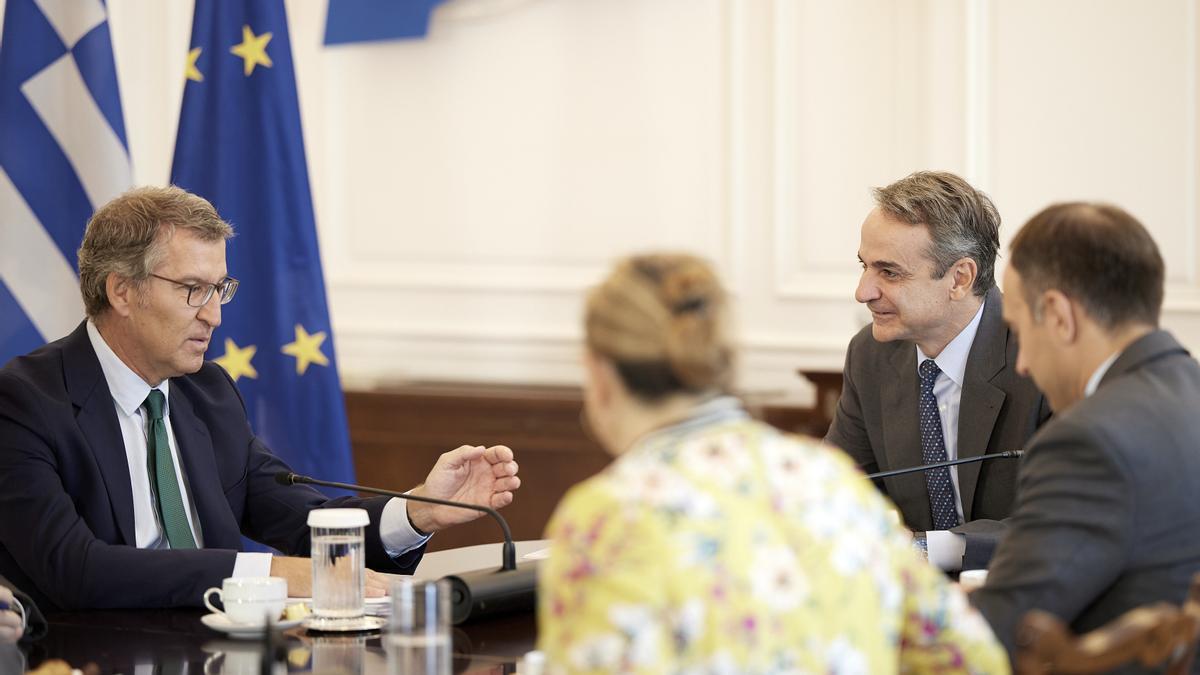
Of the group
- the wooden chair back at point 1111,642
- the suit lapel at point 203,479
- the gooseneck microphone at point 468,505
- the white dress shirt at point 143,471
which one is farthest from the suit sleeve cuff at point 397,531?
the wooden chair back at point 1111,642

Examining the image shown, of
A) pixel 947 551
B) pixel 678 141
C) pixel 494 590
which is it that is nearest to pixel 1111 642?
pixel 494 590

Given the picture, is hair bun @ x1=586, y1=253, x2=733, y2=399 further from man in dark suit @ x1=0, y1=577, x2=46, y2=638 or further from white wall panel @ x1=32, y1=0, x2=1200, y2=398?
white wall panel @ x1=32, y1=0, x2=1200, y2=398

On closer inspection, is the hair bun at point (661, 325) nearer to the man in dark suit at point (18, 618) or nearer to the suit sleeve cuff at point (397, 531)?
the man in dark suit at point (18, 618)

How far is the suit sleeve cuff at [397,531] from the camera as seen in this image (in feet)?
9.07

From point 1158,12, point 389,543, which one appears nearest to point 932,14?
point 1158,12

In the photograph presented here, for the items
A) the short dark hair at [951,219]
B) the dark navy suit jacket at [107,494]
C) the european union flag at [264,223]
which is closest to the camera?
the dark navy suit jacket at [107,494]

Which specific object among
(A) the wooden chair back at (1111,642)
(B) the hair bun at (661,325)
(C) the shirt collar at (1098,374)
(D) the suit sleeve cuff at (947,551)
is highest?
(B) the hair bun at (661,325)

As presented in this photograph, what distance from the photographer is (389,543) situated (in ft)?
9.11

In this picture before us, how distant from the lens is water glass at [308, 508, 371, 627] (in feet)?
7.42

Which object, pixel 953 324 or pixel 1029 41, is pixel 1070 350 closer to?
pixel 953 324

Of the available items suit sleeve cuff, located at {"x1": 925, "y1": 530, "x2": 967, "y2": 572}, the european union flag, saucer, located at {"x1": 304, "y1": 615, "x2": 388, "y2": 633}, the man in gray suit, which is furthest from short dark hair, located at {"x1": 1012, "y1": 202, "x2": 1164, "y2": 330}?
the european union flag

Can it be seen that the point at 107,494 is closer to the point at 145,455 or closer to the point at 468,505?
the point at 145,455

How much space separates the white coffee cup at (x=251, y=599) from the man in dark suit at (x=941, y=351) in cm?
135

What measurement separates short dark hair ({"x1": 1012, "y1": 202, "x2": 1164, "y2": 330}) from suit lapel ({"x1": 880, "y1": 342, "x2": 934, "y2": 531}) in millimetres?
1104
